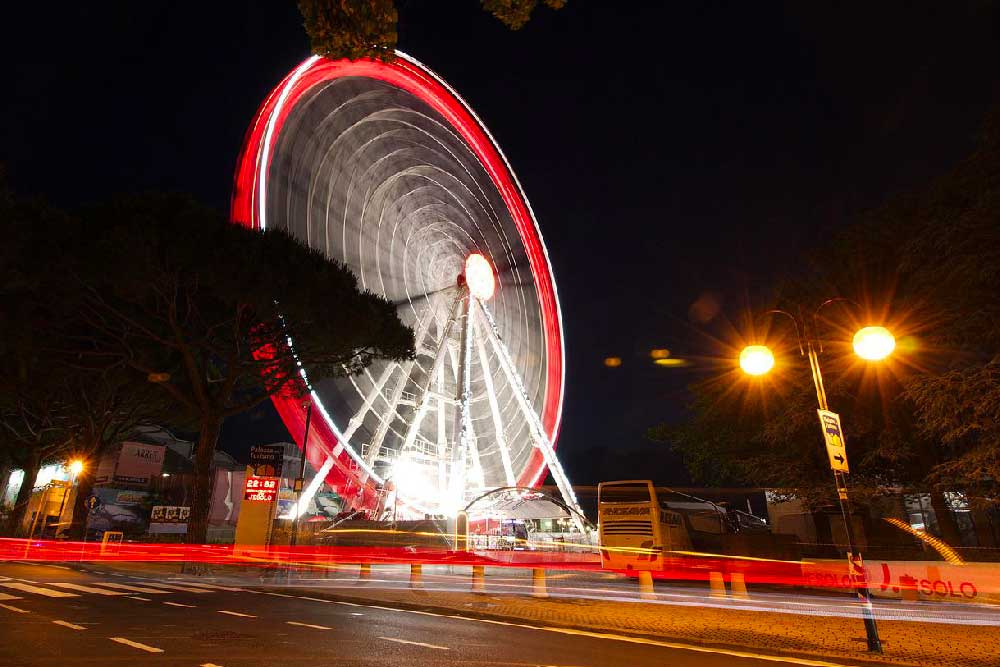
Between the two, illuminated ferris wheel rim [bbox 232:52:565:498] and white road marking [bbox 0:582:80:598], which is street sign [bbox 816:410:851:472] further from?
white road marking [bbox 0:582:80:598]

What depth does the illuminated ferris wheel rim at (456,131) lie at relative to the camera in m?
18.5

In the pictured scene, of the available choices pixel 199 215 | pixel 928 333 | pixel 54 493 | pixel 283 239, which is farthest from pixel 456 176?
pixel 54 493

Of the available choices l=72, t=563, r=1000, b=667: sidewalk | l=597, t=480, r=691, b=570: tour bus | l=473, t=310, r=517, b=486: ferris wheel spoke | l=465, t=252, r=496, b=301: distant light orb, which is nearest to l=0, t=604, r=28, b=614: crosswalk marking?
l=72, t=563, r=1000, b=667: sidewalk

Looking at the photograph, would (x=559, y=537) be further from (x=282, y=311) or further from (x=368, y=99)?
(x=368, y=99)

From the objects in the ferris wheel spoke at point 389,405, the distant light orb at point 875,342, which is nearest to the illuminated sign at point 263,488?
the ferris wheel spoke at point 389,405

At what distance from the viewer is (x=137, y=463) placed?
33.7m

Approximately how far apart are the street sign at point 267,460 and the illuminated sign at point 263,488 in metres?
0.16

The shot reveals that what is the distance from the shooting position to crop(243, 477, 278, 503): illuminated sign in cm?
1853

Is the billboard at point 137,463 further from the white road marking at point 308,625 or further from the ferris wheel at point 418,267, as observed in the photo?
the white road marking at point 308,625

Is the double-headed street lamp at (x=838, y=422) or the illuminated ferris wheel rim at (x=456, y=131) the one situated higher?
the illuminated ferris wheel rim at (x=456, y=131)

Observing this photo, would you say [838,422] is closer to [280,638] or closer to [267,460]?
[280,638]

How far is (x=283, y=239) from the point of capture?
68.1ft

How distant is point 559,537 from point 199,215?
23189 millimetres

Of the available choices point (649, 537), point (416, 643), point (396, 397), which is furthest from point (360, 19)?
point (396, 397)
